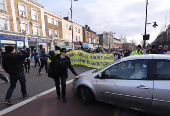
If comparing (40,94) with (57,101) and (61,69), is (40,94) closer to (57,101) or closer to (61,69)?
(57,101)

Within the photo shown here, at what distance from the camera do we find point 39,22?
19.9 m

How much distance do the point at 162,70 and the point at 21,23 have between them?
2020 centimetres

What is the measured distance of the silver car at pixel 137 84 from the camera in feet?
6.76

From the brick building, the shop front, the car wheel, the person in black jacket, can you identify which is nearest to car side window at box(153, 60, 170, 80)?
the car wheel

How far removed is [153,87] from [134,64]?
66 centimetres

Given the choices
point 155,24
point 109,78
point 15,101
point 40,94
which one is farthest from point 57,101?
point 155,24

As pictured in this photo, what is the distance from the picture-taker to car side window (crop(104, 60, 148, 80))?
2.33 metres

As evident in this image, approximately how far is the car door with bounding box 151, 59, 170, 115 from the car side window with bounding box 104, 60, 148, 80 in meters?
0.24

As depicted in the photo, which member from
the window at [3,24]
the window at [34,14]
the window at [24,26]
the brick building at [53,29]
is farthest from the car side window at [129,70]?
the brick building at [53,29]

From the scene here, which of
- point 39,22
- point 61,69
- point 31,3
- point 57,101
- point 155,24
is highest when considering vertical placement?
point 31,3

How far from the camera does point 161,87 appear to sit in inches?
79.4

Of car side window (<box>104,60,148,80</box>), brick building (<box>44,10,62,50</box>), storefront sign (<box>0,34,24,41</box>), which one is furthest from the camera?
brick building (<box>44,10,62,50</box>)

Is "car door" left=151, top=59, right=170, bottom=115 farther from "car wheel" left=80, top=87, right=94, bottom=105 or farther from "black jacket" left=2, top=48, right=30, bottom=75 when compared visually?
"black jacket" left=2, top=48, right=30, bottom=75

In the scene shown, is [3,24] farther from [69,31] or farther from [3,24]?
[69,31]
